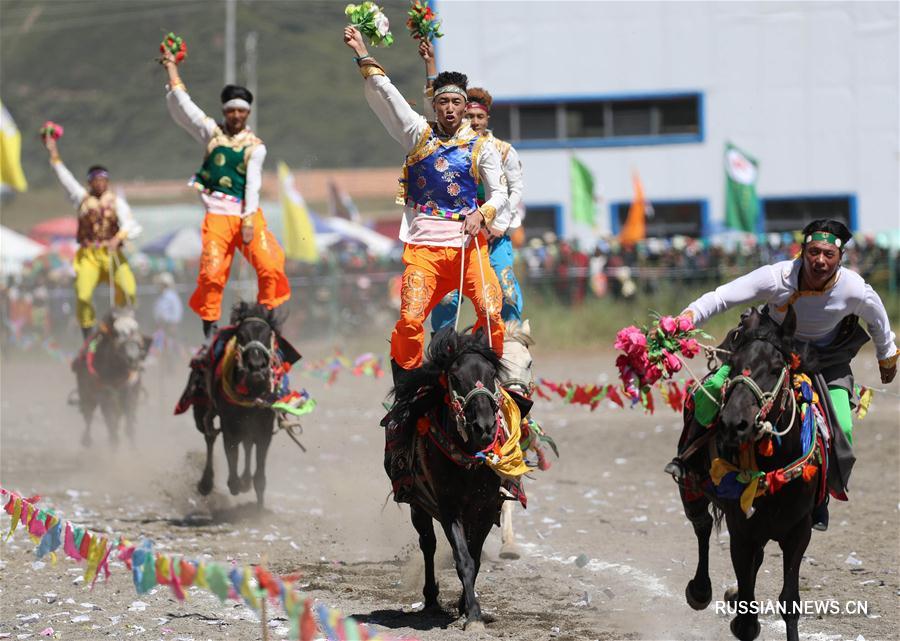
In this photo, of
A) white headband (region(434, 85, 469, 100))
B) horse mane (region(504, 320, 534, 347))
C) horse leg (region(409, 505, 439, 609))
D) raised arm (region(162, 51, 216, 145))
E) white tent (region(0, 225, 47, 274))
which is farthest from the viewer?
white tent (region(0, 225, 47, 274))

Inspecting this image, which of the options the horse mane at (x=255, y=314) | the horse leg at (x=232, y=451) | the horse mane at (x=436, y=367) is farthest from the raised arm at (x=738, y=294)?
the horse leg at (x=232, y=451)

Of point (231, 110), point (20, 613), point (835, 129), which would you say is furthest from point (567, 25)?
point (20, 613)

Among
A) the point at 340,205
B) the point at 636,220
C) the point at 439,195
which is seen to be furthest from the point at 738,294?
the point at 340,205

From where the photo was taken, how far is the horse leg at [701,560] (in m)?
7.61

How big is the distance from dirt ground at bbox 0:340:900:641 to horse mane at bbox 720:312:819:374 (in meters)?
1.61

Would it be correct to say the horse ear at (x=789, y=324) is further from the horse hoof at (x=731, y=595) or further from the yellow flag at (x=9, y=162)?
the yellow flag at (x=9, y=162)

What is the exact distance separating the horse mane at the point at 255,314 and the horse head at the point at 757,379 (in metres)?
4.81

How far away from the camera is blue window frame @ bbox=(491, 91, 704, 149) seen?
31188 mm

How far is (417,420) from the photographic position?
25.2ft

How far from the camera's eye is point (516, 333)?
938 cm

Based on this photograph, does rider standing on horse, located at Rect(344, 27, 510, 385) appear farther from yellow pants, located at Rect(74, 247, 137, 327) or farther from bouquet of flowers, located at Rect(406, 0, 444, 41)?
yellow pants, located at Rect(74, 247, 137, 327)

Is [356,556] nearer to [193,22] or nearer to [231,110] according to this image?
[231,110]

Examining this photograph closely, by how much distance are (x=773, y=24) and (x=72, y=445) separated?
19.9 m

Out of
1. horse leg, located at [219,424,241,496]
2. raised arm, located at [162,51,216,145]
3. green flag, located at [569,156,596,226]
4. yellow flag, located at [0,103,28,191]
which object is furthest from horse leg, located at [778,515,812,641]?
green flag, located at [569,156,596,226]
